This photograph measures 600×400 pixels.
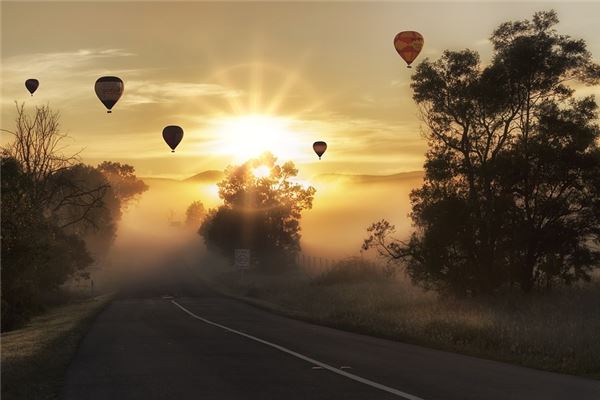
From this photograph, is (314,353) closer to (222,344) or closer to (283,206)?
(222,344)

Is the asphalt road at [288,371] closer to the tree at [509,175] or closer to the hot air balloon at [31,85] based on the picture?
the tree at [509,175]

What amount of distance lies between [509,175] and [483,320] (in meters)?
9.43

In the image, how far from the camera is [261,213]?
6875 cm

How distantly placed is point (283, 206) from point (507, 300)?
45.4 meters

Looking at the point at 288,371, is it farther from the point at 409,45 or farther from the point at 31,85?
the point at 31,85

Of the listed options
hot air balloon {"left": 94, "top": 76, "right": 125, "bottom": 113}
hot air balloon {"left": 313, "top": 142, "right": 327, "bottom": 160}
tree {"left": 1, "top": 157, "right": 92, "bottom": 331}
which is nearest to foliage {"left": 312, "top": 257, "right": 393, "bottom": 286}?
hot air balloon {"left": 313, "top": 142, "right": 327, "bottom": 160}

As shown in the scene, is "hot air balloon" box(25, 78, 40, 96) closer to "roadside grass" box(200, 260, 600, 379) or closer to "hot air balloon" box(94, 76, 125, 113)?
"hot air balloon" box(94, 76, 125, 113)

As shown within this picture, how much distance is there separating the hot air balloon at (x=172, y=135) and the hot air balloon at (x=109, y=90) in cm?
403

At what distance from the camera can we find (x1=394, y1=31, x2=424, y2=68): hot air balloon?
1241 inches

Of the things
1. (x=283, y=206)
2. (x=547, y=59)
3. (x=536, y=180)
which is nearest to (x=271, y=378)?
(x=536, y=180)

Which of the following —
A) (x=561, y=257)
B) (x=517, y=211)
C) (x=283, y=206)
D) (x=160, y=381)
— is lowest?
(x=160, y=381)

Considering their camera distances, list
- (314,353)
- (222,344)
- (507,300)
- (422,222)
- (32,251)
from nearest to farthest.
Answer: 1. (314,353)
2. (222,344)
3. (32,251)
4. (507,300)
5. (422,222)

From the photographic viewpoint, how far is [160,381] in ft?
36.3

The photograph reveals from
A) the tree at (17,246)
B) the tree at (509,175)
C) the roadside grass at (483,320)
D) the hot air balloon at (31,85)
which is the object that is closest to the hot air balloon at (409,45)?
the tree at (509,175)
